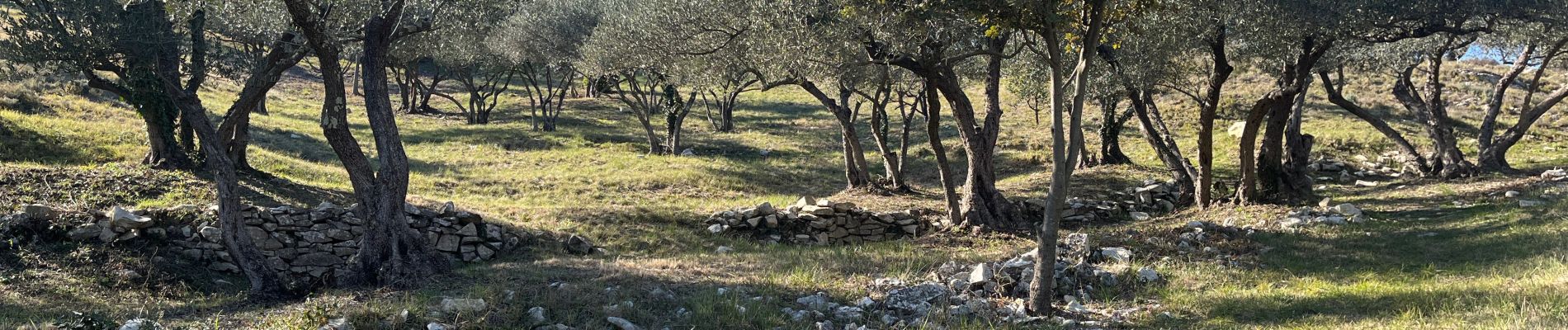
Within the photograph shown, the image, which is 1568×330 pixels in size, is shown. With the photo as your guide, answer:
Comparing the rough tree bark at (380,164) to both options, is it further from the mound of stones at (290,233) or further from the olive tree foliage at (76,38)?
the olive tree foliage at (76,38)

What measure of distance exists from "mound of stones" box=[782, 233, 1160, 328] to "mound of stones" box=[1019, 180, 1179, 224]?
24.5 ft

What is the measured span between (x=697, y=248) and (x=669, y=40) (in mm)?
6304

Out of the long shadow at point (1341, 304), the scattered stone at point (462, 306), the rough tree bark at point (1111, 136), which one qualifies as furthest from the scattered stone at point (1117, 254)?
the rough tree bark at point (1111, 136)

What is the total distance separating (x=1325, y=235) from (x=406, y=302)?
39.1ft

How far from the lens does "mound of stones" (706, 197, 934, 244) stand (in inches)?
684

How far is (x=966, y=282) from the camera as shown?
399 inches

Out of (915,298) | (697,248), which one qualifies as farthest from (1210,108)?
(915,298)

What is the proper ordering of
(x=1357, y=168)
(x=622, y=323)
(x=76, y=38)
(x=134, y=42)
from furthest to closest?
(x=1357, y=168) < (x=134, y=42) < (x=76, y=38) < (x=622, y=323)

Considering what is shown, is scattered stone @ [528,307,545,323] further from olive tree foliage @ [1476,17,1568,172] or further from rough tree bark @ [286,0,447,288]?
olive tree foliage @ [1476,17,1568,172]

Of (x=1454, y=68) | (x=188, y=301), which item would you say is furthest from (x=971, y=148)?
(x=1454, y=68)

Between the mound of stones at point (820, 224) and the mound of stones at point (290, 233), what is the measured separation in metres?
4.04

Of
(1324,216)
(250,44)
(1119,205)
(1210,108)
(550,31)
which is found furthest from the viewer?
(550,31)

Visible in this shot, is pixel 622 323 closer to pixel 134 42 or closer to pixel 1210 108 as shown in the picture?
pixel 134 42

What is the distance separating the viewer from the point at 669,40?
68.0ft
